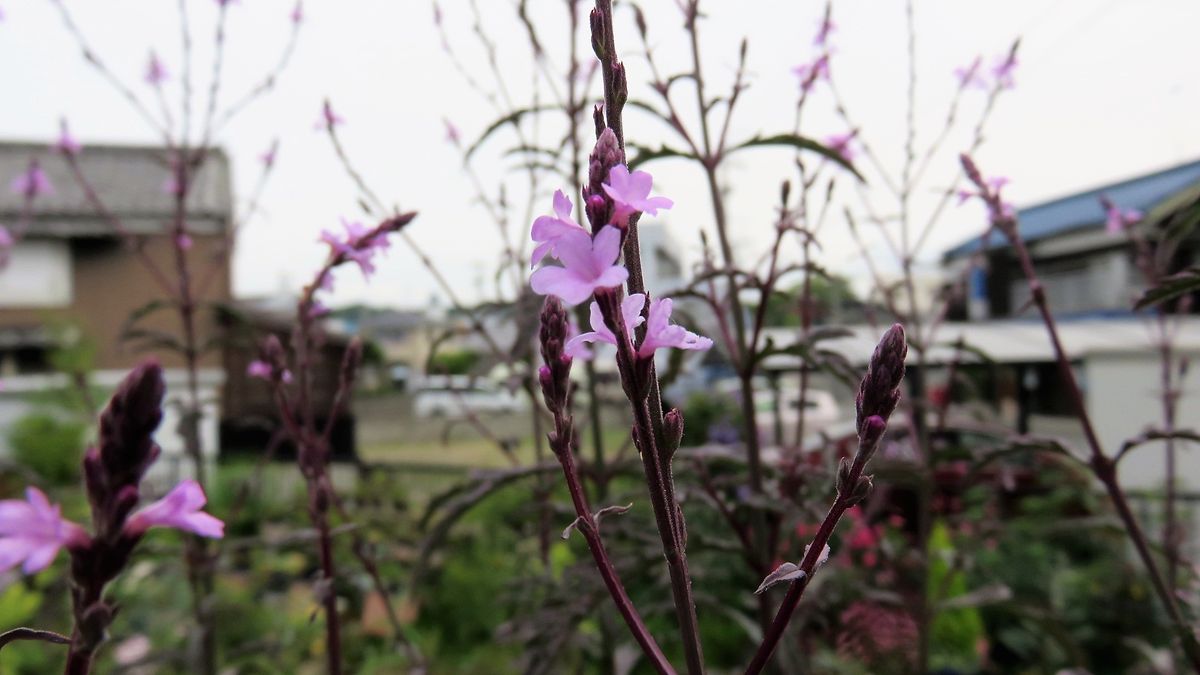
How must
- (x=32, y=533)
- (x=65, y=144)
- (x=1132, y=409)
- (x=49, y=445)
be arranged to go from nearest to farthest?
(x=32, y=533) < (x=65, y=144) < (x=1132, y=409) < (x=49, y=445)

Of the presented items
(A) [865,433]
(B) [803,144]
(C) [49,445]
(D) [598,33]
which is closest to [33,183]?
(B) [803,144]

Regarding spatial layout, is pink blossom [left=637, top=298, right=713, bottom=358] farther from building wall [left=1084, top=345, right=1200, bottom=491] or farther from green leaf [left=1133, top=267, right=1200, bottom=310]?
building wall [left=1084, top=345, right=1200, bottom=491]

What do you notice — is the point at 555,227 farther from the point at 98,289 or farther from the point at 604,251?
the point at 98,289

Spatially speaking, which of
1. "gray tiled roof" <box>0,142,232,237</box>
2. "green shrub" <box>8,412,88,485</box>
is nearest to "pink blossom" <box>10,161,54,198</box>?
"green shrub" <box>8,412,88,485</box>

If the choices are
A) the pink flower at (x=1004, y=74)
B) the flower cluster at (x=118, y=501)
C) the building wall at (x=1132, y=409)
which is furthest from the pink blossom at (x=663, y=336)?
the building wall at (x=1132, y=409)

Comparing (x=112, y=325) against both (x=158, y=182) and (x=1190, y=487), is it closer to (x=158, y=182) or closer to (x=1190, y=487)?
(x=158, y=182)
